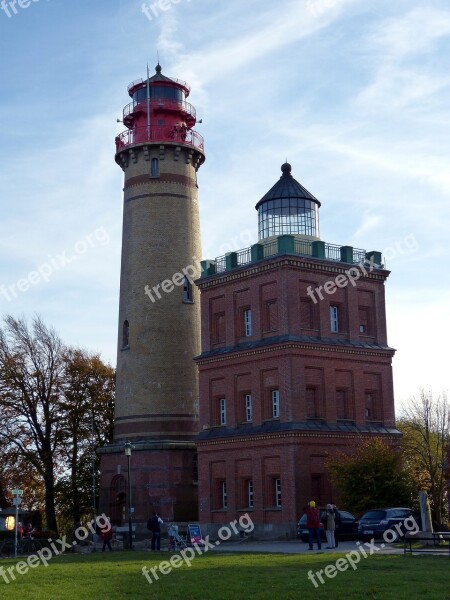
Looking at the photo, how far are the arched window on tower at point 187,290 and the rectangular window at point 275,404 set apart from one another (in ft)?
34.7

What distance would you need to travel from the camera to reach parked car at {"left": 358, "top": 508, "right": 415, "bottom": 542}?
36969 mm

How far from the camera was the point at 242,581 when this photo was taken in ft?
69.8

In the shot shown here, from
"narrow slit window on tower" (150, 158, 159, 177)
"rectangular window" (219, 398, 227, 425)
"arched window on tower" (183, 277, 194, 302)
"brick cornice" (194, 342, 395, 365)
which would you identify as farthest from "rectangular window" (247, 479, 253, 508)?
"narrow slit window on tower" (150, 158, 159, 177)

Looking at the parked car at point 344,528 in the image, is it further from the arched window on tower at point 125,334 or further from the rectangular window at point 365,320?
the arched window on tower at point 125,334

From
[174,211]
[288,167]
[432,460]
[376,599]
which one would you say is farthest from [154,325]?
[376,599]

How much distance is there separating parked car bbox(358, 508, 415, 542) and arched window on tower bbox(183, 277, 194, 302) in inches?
843

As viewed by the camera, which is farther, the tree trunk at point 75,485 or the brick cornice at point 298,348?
the tree trunk at point 75,485

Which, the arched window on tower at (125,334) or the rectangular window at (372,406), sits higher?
the arched window on tower at (125,334)

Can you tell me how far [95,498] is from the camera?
62219 millimetres

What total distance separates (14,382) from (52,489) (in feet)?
25.9

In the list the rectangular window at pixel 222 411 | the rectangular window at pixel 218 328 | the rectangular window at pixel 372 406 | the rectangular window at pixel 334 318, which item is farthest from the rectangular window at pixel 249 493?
the rectangular window at pixel 334 318

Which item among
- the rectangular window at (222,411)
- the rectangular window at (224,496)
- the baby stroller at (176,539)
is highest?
the rectangular window at (222,411)

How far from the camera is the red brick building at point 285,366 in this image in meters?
46.4

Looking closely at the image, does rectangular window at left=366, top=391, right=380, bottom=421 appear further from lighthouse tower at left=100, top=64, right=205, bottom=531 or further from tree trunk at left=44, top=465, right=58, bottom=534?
tree trunk at left=44, top=465, right=58, bottom=534
